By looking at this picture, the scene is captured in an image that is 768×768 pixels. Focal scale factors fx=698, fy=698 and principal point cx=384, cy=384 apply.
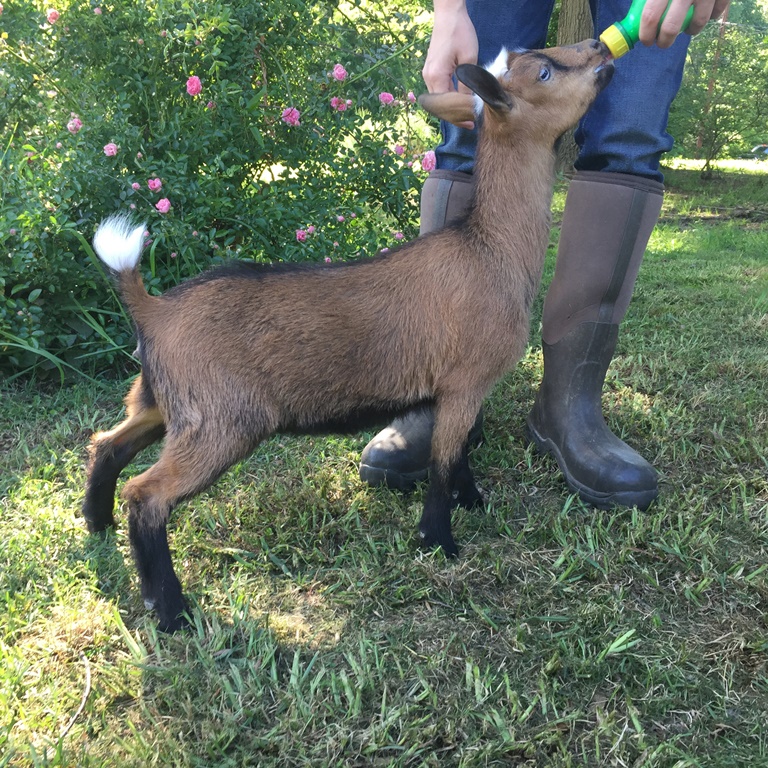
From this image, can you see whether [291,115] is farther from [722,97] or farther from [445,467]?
Answer: [722,97]

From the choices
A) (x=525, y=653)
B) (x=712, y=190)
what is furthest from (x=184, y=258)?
(x=712, y=190)

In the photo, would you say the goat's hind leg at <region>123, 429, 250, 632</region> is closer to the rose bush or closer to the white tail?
the white tail

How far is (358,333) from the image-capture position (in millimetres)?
2064

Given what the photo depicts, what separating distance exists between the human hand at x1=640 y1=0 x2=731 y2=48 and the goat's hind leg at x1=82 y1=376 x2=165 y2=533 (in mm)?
1793

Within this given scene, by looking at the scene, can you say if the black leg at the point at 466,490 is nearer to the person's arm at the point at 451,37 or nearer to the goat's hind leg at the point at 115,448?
the goat's hind leg at the point at 115,448

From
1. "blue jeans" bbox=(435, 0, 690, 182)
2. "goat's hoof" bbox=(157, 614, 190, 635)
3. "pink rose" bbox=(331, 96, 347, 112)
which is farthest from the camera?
"pink rose" bbox=(331, 96, 347, 112)

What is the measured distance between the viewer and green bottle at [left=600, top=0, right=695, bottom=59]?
2.09 metres

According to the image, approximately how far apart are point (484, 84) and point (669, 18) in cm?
52

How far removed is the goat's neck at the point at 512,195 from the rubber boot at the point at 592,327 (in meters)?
0.33

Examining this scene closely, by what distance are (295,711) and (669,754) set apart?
80 centimetres

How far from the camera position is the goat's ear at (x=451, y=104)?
89.4 inches

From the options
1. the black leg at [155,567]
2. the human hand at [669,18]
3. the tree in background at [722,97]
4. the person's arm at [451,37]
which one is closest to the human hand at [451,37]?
the person's arm at [451,37]

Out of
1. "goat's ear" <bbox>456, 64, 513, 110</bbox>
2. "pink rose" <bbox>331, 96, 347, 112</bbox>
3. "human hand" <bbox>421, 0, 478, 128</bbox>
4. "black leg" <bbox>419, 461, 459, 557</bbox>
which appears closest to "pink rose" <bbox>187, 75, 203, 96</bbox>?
"pink rose" <bbox>331, 96, 347, 112</bbox>

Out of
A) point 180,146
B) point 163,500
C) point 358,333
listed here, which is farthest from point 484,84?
point 180,146
